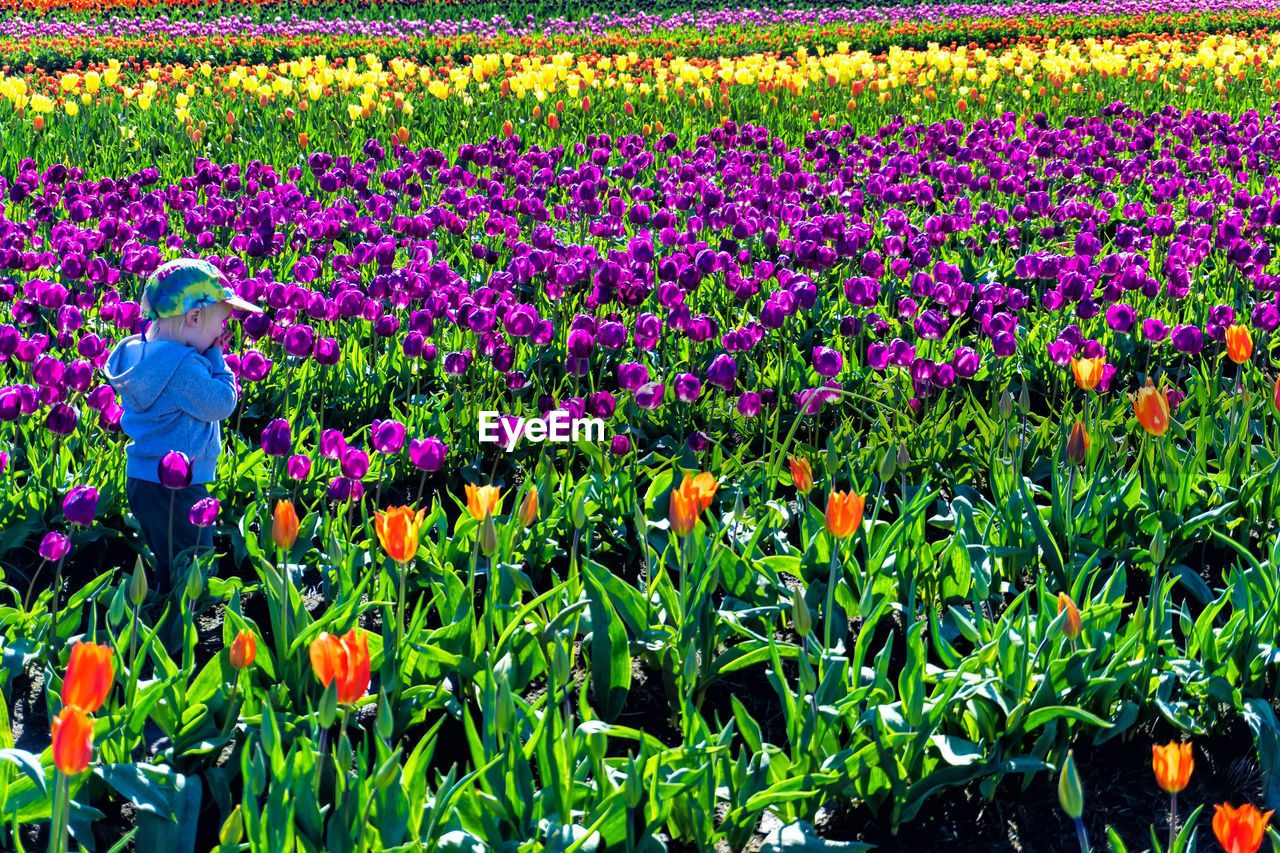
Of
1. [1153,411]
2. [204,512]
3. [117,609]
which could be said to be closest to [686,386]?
[1153,411]

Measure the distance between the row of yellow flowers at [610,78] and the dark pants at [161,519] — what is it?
625 cm

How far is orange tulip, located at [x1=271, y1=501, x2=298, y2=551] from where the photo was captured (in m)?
2.15

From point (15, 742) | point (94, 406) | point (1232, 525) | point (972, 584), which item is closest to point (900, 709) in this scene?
point (972, 584)

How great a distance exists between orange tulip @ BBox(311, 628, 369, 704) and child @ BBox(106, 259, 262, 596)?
118cm

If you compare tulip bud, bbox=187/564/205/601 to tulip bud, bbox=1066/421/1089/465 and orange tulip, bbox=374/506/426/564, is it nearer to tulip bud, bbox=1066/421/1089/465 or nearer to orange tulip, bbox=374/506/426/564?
orange tulip, bbox=374/506/426/564

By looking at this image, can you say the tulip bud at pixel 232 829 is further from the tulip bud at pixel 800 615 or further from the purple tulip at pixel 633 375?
the purple tulip at pixel 633 375

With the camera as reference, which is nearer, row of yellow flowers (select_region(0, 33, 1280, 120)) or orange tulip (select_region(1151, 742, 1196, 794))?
orange tulip (select_region(1151, 742, 1196, 794))

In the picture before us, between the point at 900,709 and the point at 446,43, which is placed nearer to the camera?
the point at 900,709

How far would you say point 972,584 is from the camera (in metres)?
2.79

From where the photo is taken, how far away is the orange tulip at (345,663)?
1.58 meters

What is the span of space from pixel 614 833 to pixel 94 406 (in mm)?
1693

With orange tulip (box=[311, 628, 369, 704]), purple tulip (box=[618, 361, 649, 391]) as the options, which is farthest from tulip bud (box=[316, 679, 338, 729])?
purple tulip (box=[618, 361, 649, 391])

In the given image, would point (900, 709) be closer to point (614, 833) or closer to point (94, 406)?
point (614, 833)

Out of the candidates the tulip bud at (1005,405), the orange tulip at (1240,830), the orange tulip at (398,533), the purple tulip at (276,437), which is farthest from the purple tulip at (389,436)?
the orange tulip at (1240,830)
